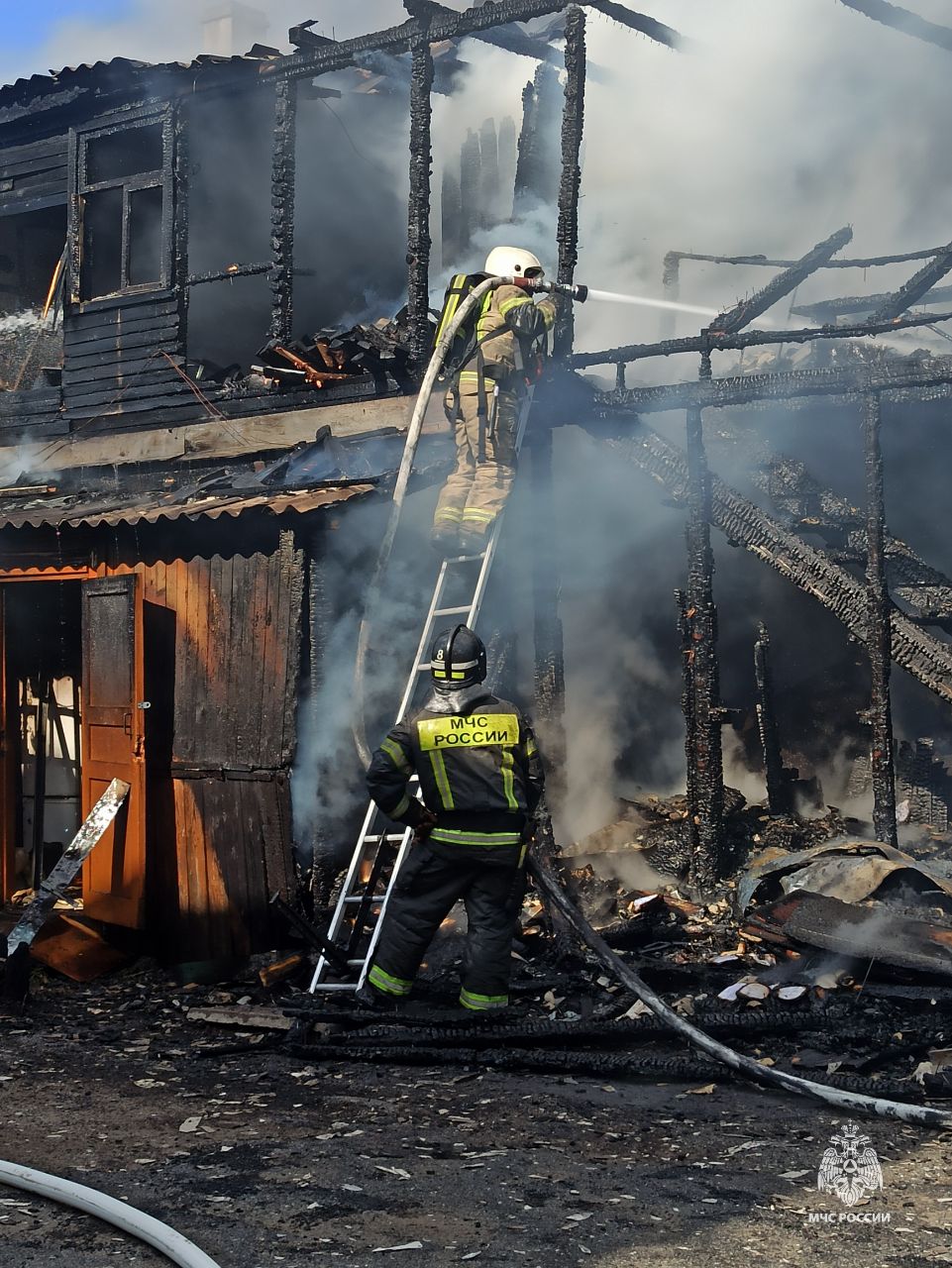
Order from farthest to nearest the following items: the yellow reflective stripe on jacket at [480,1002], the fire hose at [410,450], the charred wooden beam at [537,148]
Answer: the charred wooden beam at [537,148]
the fire hose at [410,450]
the yellow reflective stripe on jacket at [480,1002]

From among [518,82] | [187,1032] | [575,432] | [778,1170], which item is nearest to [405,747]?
[187,1032]

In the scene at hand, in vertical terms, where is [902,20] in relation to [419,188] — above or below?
above

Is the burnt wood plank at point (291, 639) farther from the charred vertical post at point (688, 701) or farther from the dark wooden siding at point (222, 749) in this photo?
the charred vertical post at point (688, 701)

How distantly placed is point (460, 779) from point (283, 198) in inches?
310

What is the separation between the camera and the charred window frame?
516 inches

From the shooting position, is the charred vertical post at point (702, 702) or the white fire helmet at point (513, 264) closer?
the white fire helmet at point (513, 264)

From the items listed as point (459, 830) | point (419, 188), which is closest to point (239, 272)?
point (419, 188)

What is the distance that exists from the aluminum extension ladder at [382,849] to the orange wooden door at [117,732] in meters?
1.64

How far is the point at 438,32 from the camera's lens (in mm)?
11312

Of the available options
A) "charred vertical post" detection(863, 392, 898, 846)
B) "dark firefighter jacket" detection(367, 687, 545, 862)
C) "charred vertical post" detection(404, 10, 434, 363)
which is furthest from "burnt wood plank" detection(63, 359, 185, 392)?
"dark firefighter jacket" detection(367, 687, 545, 862)

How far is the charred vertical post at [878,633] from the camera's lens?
831 cm

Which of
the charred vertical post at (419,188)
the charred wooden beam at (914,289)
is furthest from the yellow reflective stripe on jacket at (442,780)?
the charred vertical post at (419,188)

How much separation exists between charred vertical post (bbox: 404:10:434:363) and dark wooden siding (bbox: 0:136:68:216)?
184 inches

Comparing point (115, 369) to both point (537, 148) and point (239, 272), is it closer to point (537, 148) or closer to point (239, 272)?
point (239, 272)
